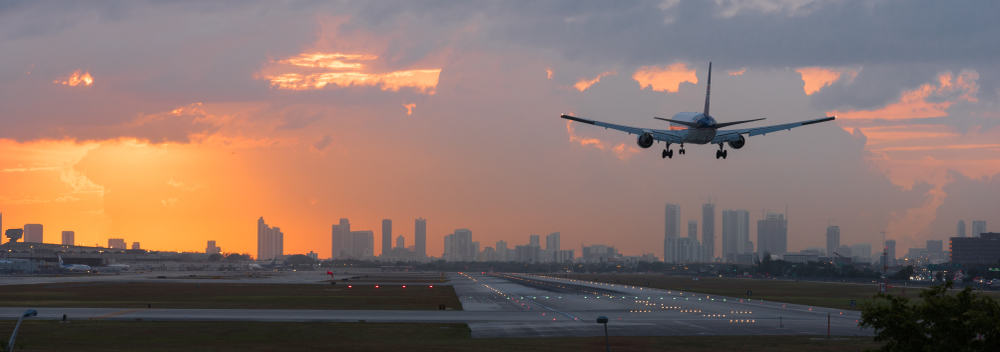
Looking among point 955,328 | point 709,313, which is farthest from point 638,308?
point 955,328

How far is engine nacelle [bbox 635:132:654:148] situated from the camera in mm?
59406

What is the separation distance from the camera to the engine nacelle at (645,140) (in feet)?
195

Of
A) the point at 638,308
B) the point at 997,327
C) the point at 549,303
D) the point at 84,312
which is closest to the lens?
the point at 997,327

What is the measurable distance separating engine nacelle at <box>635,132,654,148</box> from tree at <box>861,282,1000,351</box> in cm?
3067

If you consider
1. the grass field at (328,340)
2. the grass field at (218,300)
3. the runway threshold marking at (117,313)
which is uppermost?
the grass field at (328,340)

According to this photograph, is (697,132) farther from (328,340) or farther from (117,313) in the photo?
(117,313)

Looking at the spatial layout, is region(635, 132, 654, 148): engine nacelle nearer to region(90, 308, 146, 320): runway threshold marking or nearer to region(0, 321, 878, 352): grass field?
region(0, 321, 878, 352): grass field

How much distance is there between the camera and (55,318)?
263 feet

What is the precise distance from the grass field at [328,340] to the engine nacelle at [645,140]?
1291 cm

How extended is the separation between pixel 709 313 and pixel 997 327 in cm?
Result: 6839

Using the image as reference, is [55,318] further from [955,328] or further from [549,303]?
[955,328]

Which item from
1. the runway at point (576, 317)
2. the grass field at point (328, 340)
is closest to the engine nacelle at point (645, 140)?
the grass field at point (328, 340)

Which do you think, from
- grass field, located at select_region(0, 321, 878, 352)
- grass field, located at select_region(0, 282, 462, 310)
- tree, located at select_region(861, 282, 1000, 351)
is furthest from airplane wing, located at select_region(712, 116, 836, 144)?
grass field, located at select_region(0, 282, 462, 310)

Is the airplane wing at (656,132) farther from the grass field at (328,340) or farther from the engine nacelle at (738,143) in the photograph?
the grass field at (328,340)
